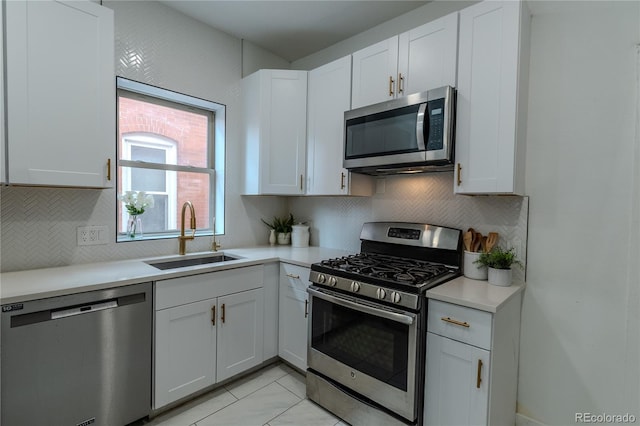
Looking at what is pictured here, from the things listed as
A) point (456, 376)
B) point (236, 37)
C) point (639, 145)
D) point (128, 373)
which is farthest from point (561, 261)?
point (236, 37)

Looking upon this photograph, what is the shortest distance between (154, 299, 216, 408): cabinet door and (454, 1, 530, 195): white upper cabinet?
183cm

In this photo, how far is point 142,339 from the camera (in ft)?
5.77

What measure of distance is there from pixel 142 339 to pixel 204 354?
0.43 meters

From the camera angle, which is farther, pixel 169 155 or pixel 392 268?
pixel 169 155

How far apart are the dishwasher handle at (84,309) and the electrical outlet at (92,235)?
2.20 ft

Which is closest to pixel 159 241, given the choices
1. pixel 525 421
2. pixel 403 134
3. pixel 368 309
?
pixel 368 309

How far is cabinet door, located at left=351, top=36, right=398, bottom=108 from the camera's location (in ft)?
6.83

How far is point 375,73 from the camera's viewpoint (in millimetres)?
2174

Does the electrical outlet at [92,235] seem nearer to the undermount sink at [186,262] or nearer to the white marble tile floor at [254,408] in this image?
the undermount sink at [186,262]

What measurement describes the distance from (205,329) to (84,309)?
2.31 ft

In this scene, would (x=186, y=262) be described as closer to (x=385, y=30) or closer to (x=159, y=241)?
(x=159, y=241)

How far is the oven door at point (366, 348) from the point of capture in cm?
161

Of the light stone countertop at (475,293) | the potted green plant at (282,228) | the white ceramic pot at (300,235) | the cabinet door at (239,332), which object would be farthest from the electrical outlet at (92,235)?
the light stone countertop at (475,293)

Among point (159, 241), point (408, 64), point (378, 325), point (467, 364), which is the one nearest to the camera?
point (467, 364)
